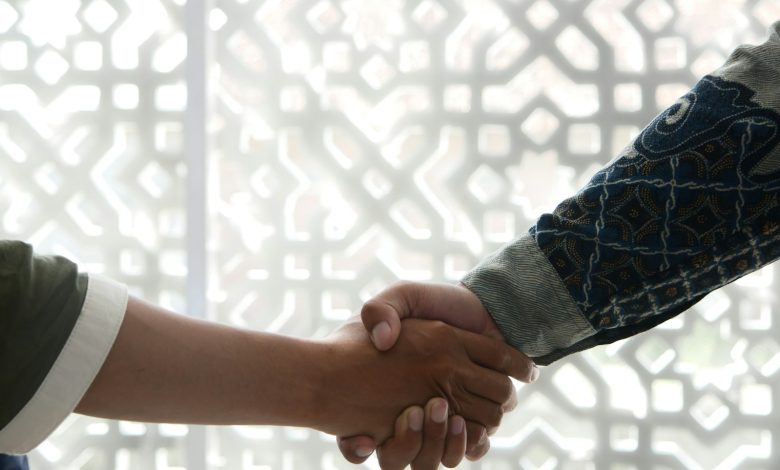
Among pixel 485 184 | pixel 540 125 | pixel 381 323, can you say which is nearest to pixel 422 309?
pixel 381 323

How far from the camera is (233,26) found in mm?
1924

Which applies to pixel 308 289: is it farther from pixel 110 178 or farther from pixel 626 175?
pixel 626 175

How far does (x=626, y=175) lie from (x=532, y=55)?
563 millimetres

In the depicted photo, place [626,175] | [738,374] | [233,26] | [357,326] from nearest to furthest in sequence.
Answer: [626,175] < [357,326] < [738,374] < [233,26]

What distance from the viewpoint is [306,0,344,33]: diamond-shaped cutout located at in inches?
74.4

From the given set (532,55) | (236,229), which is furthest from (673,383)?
(236,229)

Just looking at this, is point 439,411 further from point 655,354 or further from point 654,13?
point 654,13

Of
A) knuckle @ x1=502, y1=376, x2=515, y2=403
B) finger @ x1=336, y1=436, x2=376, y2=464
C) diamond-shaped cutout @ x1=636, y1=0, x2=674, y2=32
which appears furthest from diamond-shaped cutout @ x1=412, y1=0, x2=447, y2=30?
finger @ x1=336, y1=436, x2=376, y2=464

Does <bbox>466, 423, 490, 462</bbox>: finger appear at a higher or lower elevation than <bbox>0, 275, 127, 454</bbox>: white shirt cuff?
lower

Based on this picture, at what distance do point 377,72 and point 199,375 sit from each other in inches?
35.2

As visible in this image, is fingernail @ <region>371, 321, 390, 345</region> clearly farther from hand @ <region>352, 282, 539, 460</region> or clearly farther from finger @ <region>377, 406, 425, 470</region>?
finger @ <region>377, 406, 425, 470</region>

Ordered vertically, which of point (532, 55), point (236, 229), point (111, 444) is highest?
point (532, 55)

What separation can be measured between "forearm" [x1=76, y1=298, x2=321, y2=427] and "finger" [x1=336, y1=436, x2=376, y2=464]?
135 mm

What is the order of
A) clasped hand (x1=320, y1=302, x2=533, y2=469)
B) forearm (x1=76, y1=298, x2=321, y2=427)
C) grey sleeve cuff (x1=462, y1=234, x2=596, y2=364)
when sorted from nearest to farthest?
forearm (x1=76, y1=298, x2=321, y2=427) → grey sleeve cuff (x1=462, y1=234, x2=596, y2=364) → clasped hand (x1=320, y1=302, x2=533, y2=469)
